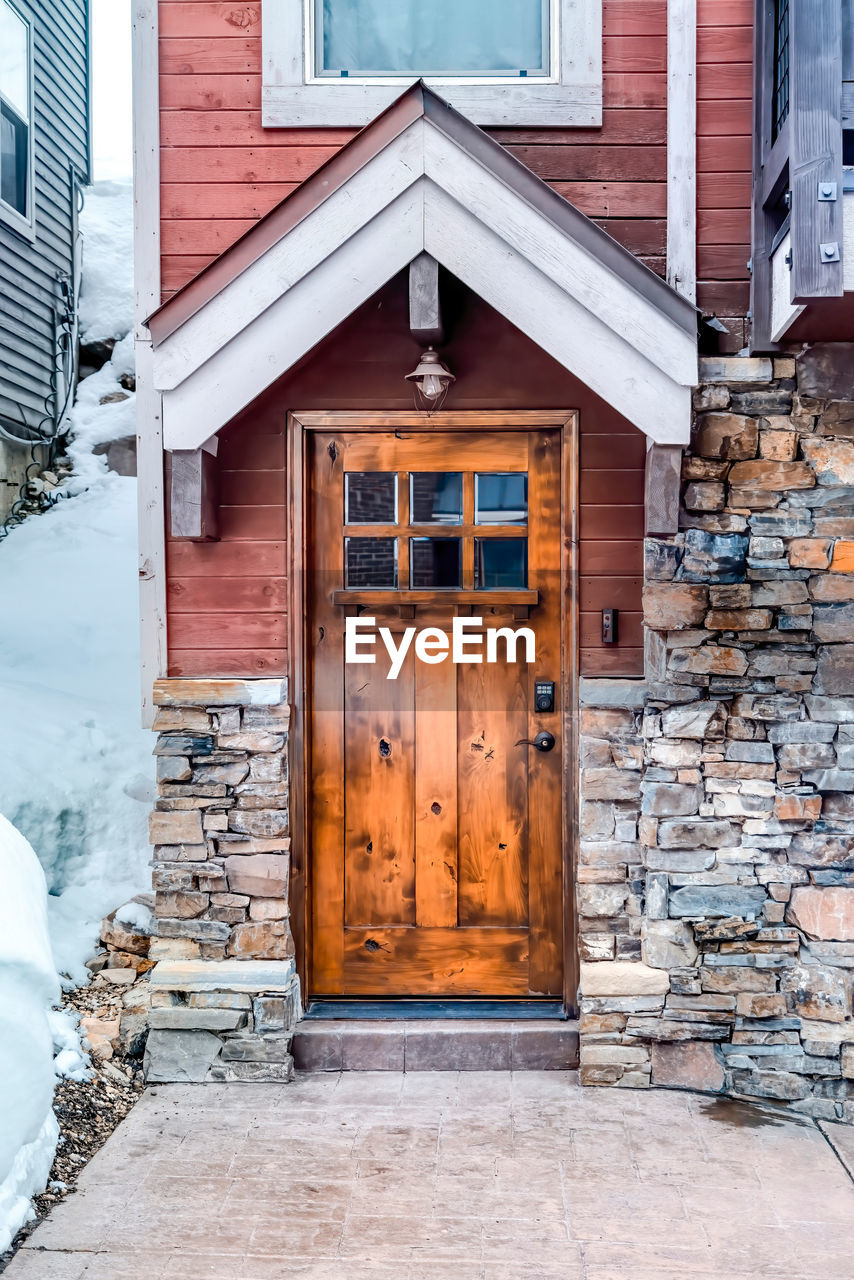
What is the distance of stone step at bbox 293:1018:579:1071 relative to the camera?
11.5 ft

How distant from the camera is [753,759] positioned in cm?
337

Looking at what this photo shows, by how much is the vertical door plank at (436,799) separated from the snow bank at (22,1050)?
1.38m

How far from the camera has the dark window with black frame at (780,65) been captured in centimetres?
322

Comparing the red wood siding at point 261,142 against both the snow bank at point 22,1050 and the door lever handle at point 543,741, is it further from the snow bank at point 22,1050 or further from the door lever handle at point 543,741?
the snow bank at point 22,1050

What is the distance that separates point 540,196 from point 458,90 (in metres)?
0.90

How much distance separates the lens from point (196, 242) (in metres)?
3.65

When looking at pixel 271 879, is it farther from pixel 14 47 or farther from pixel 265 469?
pixel 14 47

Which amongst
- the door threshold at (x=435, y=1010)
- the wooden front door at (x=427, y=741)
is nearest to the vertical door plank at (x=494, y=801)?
the wooden front door at (x=427, y=741)

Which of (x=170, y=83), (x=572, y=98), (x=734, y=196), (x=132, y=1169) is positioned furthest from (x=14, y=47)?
(x=132, y=1169)

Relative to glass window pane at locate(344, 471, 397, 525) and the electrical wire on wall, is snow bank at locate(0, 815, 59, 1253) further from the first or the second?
the electrical wire on wall

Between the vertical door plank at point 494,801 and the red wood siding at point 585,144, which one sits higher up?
the red wood siding at point 585,144

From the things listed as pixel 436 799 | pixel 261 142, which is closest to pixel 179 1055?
pixel 436 799

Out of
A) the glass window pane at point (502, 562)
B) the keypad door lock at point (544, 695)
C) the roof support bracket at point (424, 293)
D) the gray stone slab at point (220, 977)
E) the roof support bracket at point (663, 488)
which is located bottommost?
the gray stone slab at point (220, 977)

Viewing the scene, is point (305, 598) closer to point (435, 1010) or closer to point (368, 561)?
point (368, 561)
